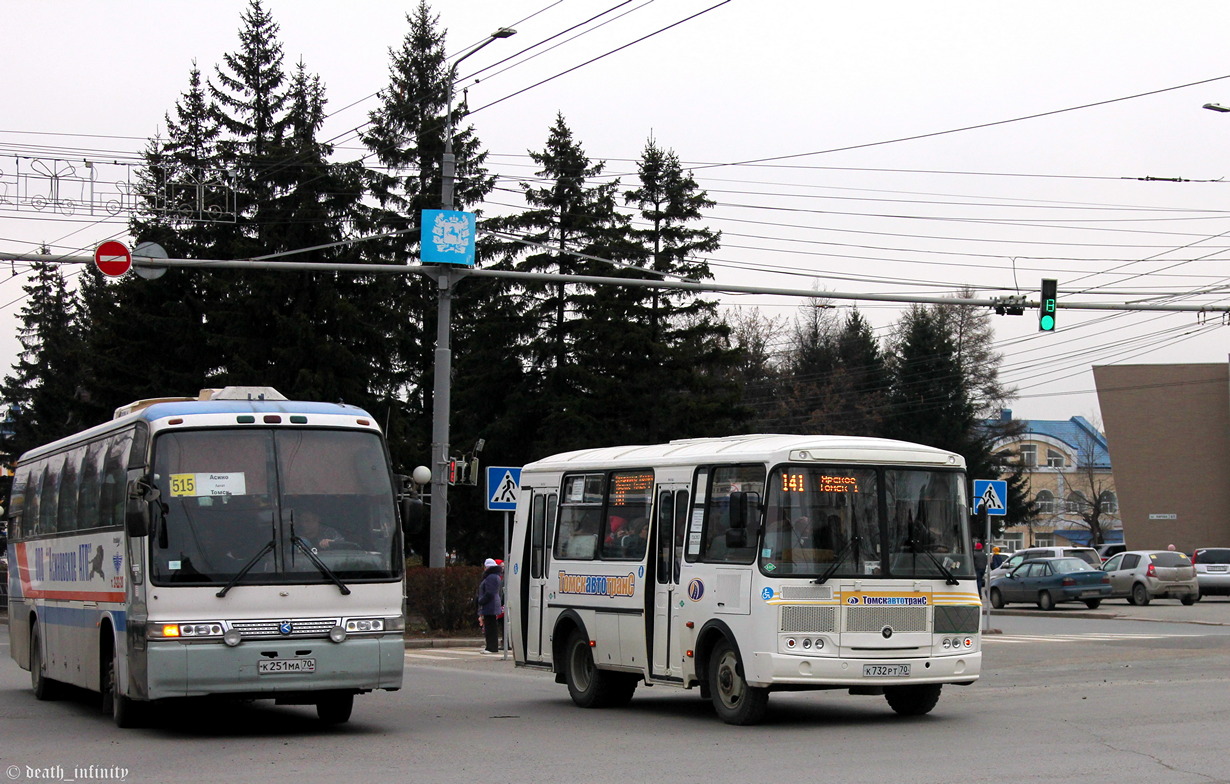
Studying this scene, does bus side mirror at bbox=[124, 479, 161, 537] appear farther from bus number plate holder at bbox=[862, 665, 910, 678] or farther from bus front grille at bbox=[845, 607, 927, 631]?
bus number plate holder at bbox=[862, 665, 910, 678]

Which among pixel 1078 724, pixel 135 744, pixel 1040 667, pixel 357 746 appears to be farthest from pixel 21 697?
pixel 1040 667

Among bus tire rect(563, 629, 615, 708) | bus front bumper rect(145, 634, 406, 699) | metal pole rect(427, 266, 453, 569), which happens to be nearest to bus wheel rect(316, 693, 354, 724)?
bus front bumper rect(145, 634, 406, 699)

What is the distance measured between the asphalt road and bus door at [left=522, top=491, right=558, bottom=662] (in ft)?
2.18

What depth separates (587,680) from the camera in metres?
16.6

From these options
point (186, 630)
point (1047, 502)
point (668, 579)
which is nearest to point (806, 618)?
point (668, 579)

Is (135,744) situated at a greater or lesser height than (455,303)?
lesser

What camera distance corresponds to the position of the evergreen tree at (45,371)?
55938 millimetres

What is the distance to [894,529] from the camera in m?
14.4

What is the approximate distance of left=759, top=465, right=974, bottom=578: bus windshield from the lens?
14039 millimetres

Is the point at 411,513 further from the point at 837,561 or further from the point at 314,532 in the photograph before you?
the point at 837,561

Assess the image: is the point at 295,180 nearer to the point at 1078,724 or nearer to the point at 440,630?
the point at 440,630

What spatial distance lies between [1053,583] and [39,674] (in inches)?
1200

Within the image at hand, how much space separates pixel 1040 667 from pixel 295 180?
33.2 m

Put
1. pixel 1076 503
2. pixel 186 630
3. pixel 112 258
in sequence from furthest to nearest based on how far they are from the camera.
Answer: pixel 1076 503 → pixel 112 258 → pixel 186 630
